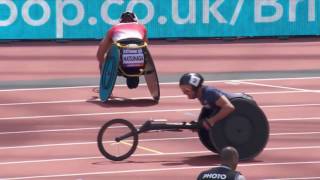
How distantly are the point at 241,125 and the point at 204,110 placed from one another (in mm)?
696

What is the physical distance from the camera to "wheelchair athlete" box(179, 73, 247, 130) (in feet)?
53.0

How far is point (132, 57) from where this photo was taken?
2153cm

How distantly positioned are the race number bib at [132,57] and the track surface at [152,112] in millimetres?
923

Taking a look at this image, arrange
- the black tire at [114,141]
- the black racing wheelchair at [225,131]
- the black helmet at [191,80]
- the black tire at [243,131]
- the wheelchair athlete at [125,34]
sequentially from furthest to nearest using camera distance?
the wheelchair athlete at [125,34], the black tire at [114,141], the black tire at [243,131], the black racing wheelchair at [225,131], the black helmet at [191,80]

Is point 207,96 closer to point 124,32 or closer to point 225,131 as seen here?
point 225,131

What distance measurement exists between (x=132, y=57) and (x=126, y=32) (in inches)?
26.1

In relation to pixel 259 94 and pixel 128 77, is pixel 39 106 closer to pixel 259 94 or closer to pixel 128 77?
pixel 128 77

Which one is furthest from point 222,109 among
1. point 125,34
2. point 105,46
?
point 105,46

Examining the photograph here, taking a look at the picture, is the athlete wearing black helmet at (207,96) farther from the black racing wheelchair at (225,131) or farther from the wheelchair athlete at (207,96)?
the black racing wheelchair at (225,131)

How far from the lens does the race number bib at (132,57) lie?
2147cm

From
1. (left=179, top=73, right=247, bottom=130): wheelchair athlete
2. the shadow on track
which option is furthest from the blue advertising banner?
(left=179, top=73, right=247, bottom=130): wheelchair athlete

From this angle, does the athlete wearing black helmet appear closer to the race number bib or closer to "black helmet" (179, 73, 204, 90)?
"black helmet" (179, 73, 204, 90)

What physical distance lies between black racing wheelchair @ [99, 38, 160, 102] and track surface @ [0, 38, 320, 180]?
579 millimetres

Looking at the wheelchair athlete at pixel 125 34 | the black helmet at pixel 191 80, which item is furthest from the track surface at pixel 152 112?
the black helmet at pixel 191 80
